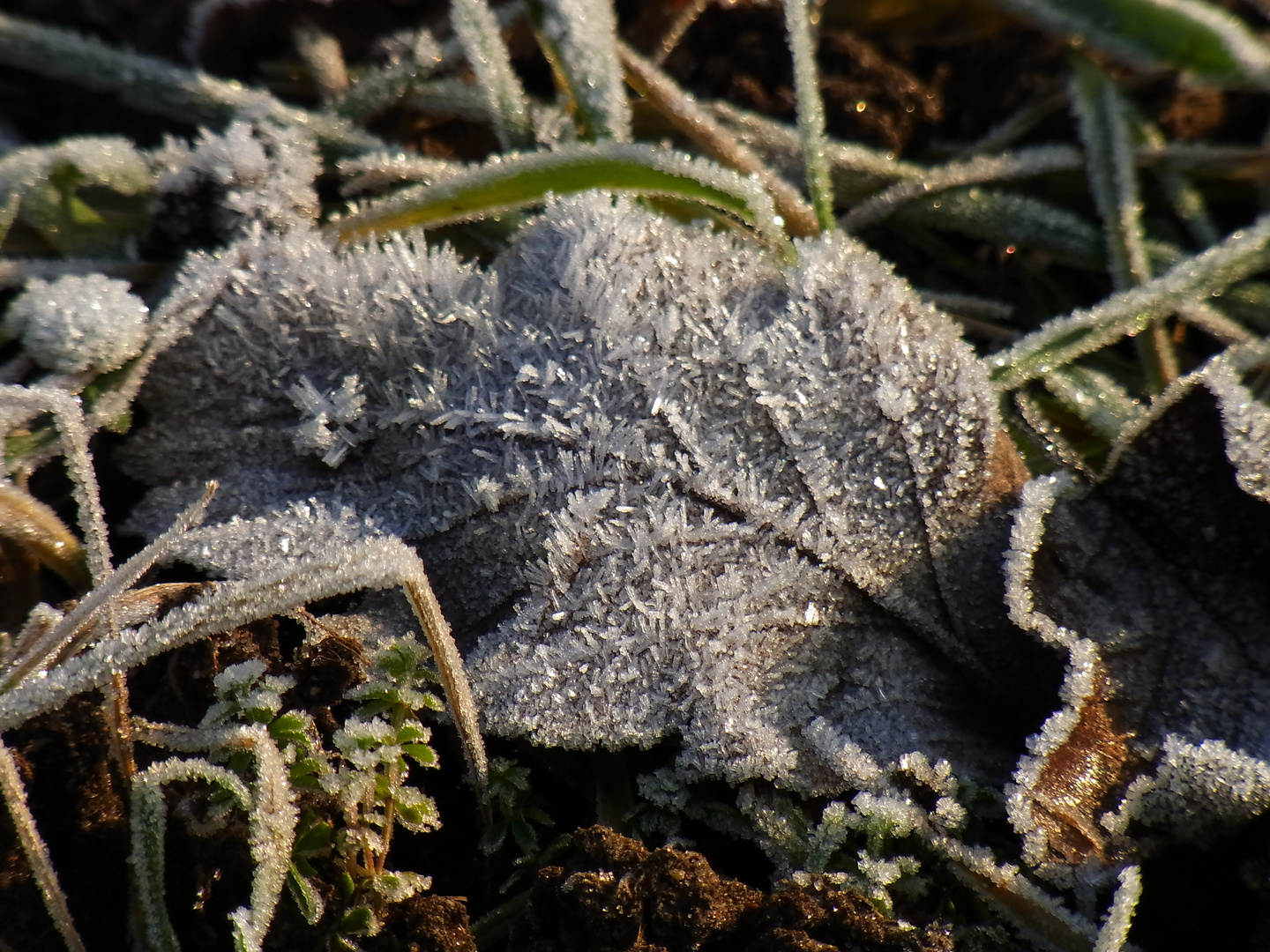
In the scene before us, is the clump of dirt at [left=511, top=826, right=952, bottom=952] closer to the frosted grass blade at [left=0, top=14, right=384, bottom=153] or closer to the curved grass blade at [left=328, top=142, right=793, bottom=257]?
the curved grass blade at [left=328, top=142, right=793, bottom=257]

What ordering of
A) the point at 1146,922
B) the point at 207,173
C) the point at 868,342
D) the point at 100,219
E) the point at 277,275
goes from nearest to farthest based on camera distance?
the point at 1146,922 → the point at 868,342 → the point at 277,275 → the point at 207,173 → the point at 100,219

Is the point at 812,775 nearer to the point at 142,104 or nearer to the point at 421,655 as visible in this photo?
the point at 421,655

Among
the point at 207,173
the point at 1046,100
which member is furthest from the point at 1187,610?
the point at 207,173

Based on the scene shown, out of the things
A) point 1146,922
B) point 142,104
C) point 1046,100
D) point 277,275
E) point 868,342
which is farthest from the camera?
point 1046,100

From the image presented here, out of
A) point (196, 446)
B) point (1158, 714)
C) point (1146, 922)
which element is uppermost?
point (196, 446)

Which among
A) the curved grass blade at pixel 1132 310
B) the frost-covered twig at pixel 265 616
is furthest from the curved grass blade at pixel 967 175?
the frost-covered twig at pixel 265 616
